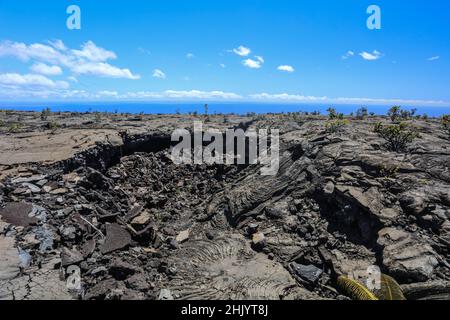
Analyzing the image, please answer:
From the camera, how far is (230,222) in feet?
29.7

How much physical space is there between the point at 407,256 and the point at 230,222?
4.56 metres

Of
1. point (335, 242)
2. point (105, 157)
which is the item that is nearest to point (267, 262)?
point (335, 242)

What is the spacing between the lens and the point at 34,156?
10039 millimetres

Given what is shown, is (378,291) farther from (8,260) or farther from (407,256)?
(8,260)

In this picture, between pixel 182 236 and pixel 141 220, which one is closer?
pixel 182 236

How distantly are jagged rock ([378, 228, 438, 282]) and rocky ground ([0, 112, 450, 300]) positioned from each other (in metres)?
0.02

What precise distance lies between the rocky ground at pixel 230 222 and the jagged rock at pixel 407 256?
20mm

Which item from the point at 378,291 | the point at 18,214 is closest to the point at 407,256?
the point at 378,291

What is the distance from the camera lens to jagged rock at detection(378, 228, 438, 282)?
5.57 m

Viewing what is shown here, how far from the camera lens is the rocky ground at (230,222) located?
19.5ft

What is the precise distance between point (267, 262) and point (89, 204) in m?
5.04

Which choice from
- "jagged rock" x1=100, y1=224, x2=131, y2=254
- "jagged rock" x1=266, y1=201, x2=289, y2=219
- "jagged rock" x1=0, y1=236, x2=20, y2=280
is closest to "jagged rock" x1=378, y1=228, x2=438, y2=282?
"jagged rock" x1=266, y1=201, x2=289, y2=219

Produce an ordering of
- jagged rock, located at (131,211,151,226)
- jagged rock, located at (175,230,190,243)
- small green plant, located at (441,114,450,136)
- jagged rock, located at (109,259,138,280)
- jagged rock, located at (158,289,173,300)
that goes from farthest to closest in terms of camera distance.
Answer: small green plant, located at (441,114,450,136) → jagged rock, located at (131,211,151,226) → jagged rock, located at (175,230,190,243) → jagged rock, located at (109,259,138,280) → jagged rock, located at (158,289,173,300)

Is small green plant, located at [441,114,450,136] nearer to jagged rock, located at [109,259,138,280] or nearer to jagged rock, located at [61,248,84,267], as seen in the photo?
jagged rock, located at [109,259,138,280]
